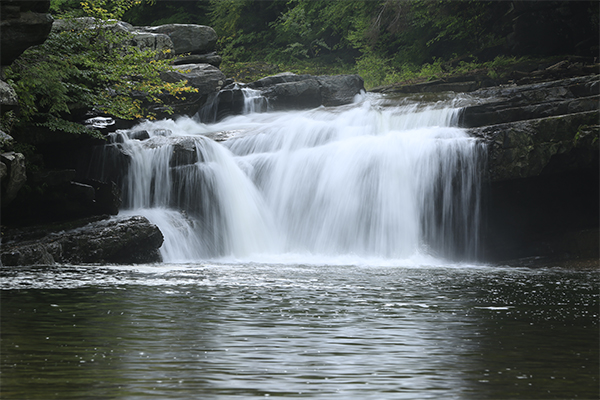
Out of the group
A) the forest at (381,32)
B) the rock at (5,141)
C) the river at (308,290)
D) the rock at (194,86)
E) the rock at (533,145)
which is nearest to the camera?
the river at (308,290)

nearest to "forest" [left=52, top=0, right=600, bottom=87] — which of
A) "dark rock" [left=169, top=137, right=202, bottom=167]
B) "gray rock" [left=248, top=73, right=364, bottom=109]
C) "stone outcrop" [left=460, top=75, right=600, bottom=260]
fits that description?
"dark rock" [left=169, top=137, right=202, bottom=167]

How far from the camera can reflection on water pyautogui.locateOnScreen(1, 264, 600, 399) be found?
332cm

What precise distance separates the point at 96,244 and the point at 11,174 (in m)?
2.32

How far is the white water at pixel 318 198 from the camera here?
1421 cm

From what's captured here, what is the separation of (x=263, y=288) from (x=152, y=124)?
12.5m

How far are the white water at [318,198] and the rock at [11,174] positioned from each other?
12.5 feet

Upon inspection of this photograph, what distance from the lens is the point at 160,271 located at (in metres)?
9.93

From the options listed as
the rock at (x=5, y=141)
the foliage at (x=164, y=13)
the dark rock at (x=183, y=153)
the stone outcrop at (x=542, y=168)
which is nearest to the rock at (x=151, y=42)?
the dark rock at (x=183, y=153)

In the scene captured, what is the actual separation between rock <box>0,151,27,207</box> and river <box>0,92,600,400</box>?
1290mm

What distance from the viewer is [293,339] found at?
181 inches

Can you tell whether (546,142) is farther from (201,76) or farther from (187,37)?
(187,37)

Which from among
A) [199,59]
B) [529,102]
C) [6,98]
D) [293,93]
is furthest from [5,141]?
[293,93]

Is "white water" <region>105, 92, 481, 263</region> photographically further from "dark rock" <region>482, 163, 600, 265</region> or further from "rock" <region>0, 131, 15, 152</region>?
"rock" <region>0, 131, 15, 152</region>

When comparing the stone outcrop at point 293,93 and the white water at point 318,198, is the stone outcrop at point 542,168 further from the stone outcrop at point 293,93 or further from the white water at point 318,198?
the stone outcrop at point 293,93
